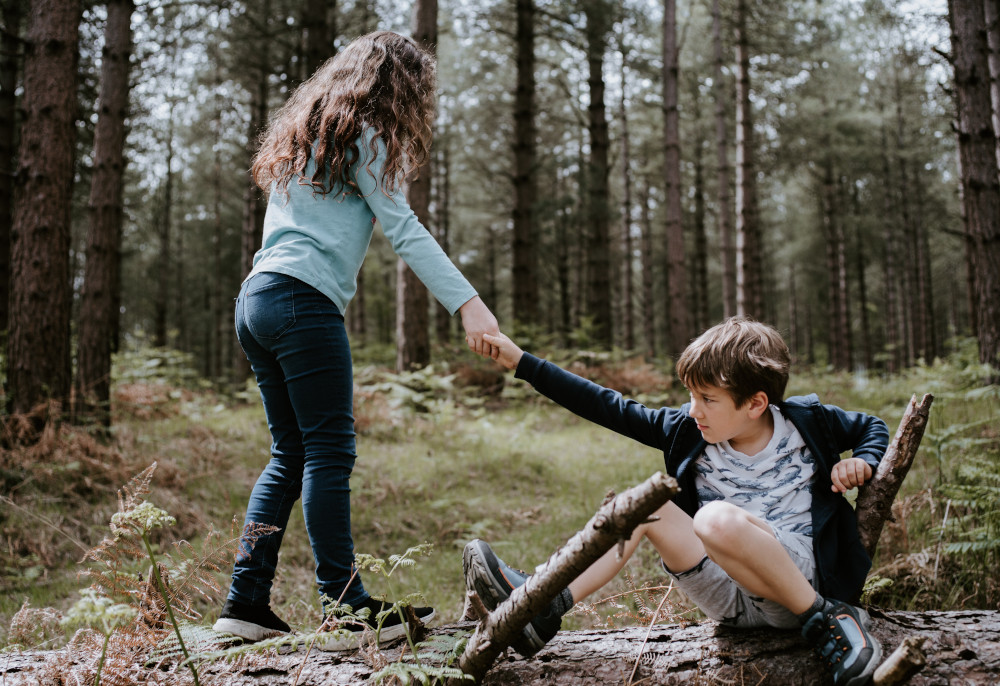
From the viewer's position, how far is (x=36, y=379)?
16.2 feet

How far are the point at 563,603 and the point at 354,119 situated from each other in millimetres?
1790

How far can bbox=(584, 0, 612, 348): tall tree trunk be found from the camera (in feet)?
41.4

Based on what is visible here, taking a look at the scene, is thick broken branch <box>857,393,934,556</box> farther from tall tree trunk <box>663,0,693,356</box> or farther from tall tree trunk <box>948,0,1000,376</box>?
tall tree trunk <box>663,0,693,356</box>

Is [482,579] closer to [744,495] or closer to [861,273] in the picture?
[744,495]

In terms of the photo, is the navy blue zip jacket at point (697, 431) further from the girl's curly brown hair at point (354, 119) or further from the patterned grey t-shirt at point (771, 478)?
the girl's curly brown hair at point (354, 119)

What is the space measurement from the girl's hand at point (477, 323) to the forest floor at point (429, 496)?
0.88 meters

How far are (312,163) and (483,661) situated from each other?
5.75 ft

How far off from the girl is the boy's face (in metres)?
0.75

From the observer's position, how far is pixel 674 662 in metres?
1.95

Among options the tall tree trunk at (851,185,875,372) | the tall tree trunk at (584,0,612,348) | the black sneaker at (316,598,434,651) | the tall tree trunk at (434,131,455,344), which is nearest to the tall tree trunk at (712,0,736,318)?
the tall tree trunk at (584,0,612,348)

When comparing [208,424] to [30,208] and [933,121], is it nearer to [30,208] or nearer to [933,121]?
[30,208]

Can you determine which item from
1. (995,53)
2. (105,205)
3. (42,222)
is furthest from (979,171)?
(105,205)

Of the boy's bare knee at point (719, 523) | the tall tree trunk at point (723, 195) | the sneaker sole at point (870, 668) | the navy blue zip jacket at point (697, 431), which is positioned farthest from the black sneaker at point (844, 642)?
the tall tree trunk at point (723, 195)

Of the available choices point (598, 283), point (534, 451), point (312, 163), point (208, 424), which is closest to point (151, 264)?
point (598, 283)
